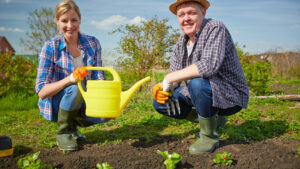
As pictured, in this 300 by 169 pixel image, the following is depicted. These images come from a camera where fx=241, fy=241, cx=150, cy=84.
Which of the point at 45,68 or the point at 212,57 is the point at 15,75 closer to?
the point at 45,68

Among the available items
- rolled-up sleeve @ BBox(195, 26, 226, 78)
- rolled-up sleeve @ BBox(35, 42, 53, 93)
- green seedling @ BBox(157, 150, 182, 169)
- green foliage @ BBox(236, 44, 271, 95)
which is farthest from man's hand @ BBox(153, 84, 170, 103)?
green foliage @ BBox(236, 44, 271, 95)

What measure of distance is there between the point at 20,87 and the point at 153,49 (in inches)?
126

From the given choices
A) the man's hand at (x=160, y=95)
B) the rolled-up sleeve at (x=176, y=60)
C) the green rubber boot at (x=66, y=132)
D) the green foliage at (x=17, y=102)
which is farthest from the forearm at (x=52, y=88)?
the green foliage at (x=17, y=102)

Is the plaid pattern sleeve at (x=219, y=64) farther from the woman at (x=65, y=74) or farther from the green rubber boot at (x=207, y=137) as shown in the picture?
the woman at (x=65, y=74)

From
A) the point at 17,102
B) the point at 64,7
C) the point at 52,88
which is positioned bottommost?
the point at 17,102

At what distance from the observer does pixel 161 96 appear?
2178 mm

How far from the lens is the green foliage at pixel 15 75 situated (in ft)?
17.8

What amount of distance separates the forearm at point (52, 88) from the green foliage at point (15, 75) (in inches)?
139

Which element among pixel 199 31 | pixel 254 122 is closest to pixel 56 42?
pixel 199 31

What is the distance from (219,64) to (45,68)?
64.8 inches

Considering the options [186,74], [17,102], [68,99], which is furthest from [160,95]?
[17,102]

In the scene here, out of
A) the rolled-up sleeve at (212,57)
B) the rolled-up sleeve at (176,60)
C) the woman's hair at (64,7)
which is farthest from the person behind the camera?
the rolled-up sleeve at (176,60)

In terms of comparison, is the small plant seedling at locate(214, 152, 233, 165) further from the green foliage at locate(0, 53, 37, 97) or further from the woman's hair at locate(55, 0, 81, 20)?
the green foliage at locate(0, 53, 37, 97)

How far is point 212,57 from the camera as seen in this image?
2021 millimetres
